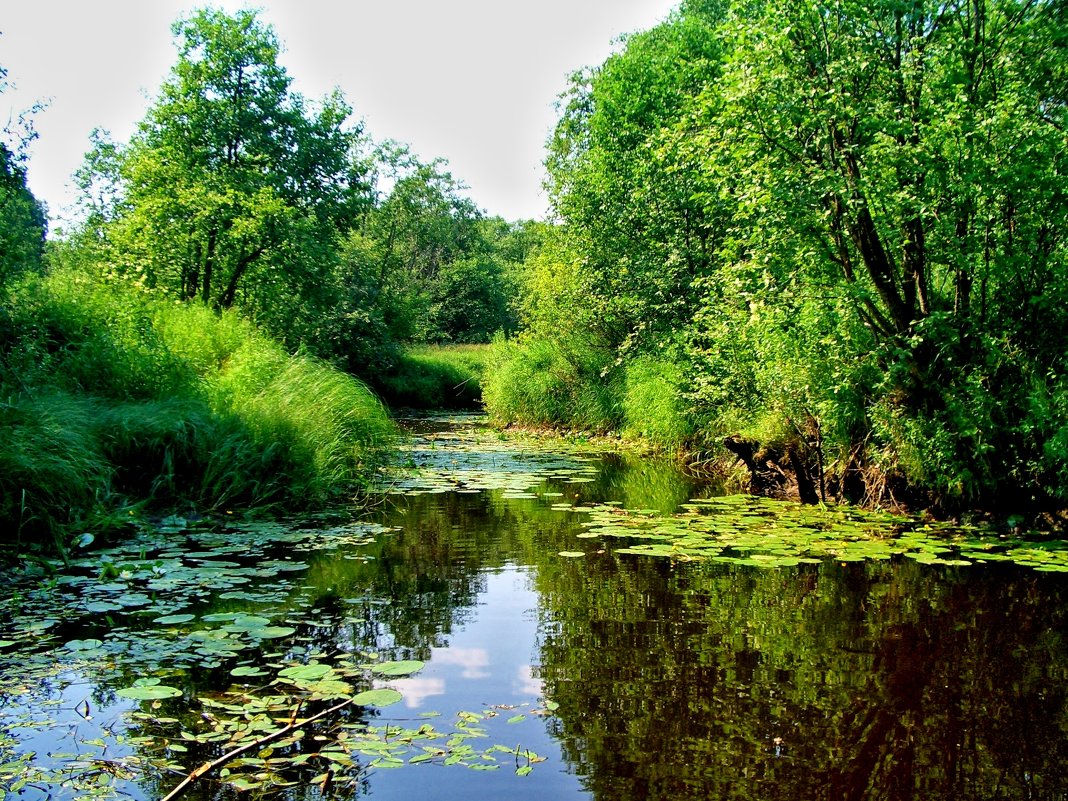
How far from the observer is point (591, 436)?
63.8ft

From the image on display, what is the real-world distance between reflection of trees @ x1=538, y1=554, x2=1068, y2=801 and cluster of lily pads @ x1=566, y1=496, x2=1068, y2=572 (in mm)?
462

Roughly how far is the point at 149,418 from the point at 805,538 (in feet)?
22.9

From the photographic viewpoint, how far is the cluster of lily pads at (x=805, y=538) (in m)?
6.84

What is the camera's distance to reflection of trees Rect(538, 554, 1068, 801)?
329 centimetres

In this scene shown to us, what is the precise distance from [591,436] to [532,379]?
2.72 metres

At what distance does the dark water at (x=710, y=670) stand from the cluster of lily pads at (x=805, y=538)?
25cm

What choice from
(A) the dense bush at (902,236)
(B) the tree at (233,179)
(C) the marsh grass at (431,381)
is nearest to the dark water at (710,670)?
(A) the dense bush at (902,236)

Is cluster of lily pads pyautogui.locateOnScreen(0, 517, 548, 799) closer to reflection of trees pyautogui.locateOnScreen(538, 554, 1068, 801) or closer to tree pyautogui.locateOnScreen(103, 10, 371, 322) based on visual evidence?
reflection of trees pyautogui.locateOnScreen(538, 554, 1068, 801)

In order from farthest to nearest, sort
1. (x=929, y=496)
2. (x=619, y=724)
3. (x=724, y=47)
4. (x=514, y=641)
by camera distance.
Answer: (x=724, y=47), (x=929, y=496), (x=514, y=641), (x=619, y=724)

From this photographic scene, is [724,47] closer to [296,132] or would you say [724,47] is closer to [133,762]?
[296,132]

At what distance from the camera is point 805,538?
7594 mm

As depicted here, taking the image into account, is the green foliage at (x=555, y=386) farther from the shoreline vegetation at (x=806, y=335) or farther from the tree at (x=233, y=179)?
the tree at (x=233, y=179)

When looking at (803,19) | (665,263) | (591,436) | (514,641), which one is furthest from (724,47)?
(514,641)

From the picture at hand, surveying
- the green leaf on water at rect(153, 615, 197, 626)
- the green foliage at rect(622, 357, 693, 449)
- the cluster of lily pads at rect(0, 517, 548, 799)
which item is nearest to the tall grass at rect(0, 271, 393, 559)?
the cluster of lily pads at rect(0, 517, 548, 799)
